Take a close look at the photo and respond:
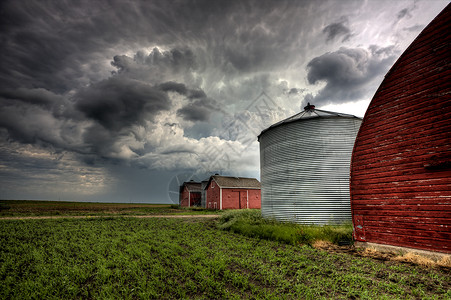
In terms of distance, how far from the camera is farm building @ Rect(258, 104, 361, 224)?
1405 centimetres

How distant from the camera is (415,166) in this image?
→ 827 cm

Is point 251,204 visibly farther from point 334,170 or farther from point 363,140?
point 363,140

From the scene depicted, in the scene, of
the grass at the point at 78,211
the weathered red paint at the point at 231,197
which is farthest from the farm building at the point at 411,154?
the weathered red paint at the point at 231,197

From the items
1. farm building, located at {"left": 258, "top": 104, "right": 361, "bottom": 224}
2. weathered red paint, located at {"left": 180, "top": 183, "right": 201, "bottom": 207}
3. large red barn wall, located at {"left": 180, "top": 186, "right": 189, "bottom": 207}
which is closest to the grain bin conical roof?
farm building, located at {"left": 258, "top": 104, "right": 361, "bottom": 224}

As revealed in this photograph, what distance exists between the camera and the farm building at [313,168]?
46.1 feet

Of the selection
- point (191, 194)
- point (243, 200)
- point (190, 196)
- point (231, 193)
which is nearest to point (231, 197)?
point (231, 193)

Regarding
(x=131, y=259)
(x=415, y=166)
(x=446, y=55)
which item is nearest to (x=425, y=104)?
(x=446, y=55)

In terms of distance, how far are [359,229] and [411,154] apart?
384 centimetres

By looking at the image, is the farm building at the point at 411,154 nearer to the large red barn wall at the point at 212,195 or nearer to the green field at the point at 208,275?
the green field at the point at 208,275

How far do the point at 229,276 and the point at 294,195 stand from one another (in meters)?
10.1

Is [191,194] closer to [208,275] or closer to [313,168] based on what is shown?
[313,168]

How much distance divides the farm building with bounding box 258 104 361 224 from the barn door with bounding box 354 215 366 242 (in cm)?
387

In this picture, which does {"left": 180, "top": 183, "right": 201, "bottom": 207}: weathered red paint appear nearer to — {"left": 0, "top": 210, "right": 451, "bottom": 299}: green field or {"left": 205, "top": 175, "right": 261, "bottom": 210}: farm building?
{"left": 205, "top": 175, "right": 261, "bottom": 210}: farm building

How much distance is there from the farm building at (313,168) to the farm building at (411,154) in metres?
4.00
